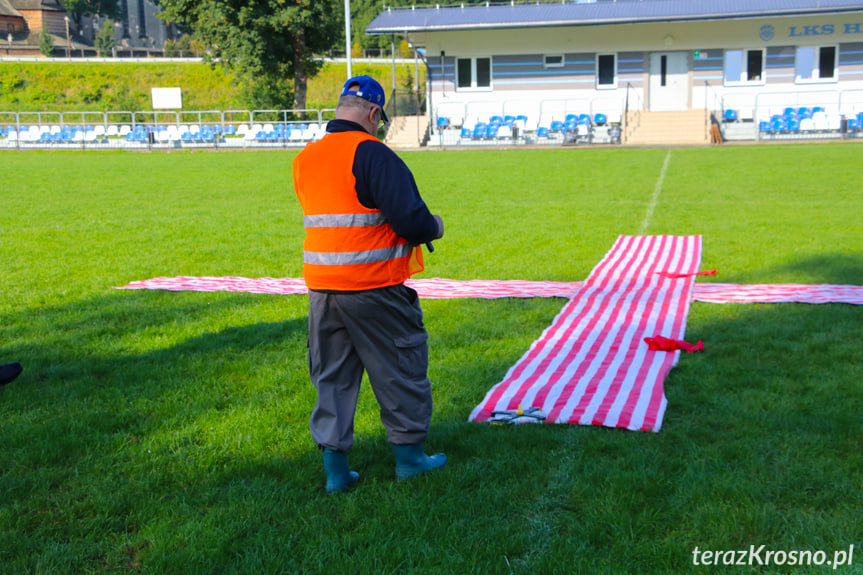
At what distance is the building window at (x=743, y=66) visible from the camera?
111 feet

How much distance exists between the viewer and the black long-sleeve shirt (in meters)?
3.13

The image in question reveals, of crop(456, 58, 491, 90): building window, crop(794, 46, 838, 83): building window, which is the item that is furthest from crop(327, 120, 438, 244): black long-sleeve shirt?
crop(794, 46, 838, 83): building window

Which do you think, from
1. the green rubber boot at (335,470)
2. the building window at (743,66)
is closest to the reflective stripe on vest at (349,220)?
the green rubber boot at (335,470)

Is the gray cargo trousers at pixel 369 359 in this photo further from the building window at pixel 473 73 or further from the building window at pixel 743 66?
the building window at pixel 743 66

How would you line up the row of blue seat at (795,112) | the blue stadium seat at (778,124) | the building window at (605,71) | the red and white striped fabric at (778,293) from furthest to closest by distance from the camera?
the building window at (605,71) < the row of blue seat at (795,112) < the blue stadium seat at (778,124) < the red and white striped fabric at (778,293)

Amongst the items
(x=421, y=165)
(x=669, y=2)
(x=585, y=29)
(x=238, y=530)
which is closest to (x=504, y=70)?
(x=585, y=29)

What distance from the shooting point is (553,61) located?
117 ft

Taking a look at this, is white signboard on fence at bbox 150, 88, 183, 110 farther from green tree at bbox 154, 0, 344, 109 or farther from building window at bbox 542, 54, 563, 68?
building window at bbox 542, 54, 563, 68

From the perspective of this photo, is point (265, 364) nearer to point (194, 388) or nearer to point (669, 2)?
point (194, 388)

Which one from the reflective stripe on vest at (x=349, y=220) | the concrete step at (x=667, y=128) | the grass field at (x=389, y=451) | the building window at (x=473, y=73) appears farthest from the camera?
the building window at (x=473, y=73)

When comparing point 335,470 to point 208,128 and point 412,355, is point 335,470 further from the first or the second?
point 208,128

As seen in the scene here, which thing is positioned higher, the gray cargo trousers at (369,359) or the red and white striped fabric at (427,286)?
the gray cargo trousers at (369,359)

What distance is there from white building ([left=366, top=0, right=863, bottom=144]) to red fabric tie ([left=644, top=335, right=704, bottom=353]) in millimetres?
28943

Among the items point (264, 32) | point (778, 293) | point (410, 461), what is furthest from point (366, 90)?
point (264, 32)
